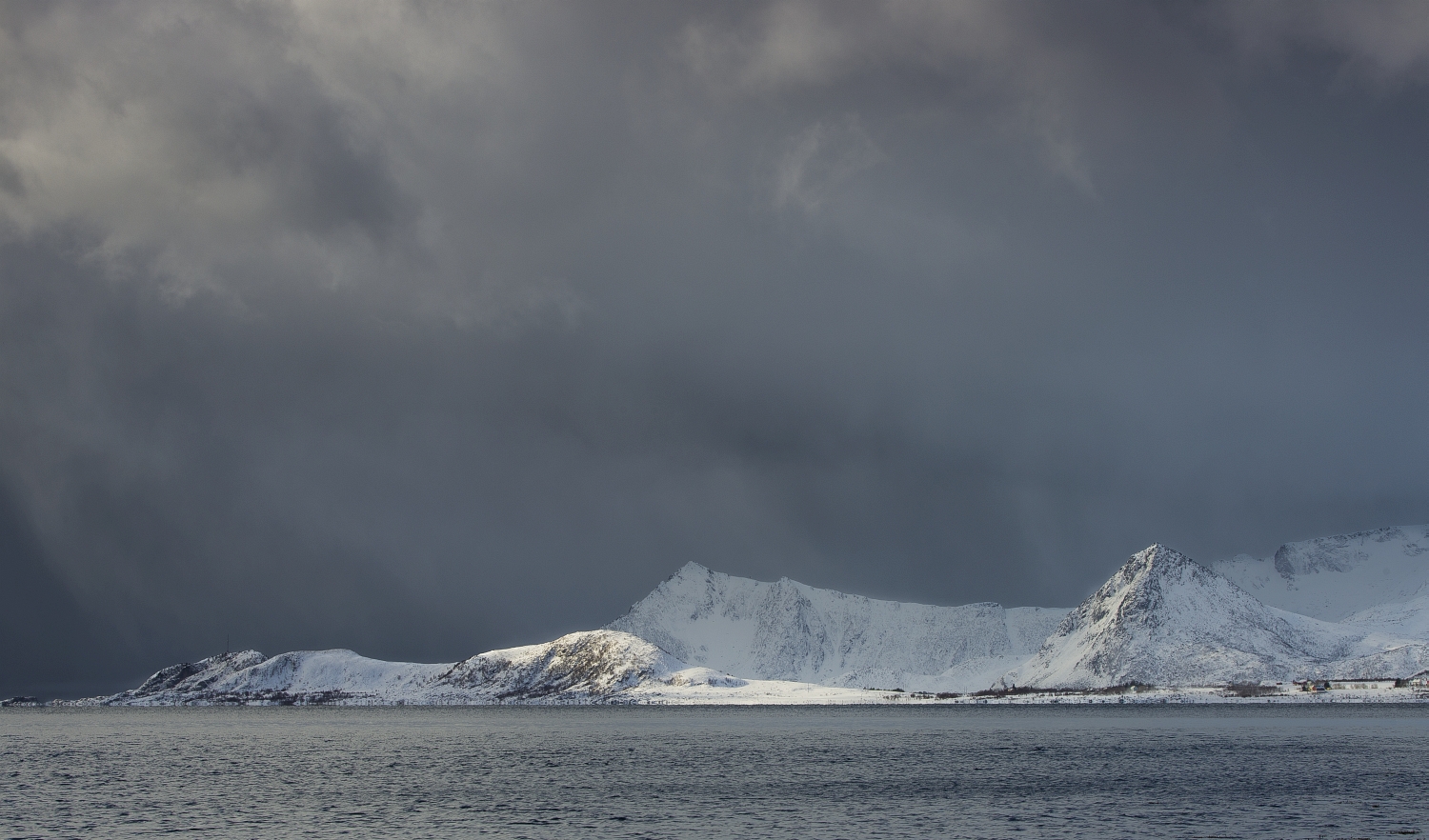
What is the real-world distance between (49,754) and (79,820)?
112 metres

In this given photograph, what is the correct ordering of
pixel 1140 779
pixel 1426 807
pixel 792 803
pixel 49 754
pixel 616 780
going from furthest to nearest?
pixel 49 754, pixel 616 780, pixel 1140 779, pixel 792 803, pixel 1426 807

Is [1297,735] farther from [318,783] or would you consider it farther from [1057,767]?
[318,783]

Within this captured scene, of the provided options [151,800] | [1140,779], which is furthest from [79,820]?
[1140,779]

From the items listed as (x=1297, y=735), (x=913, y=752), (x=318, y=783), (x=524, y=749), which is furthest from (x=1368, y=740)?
(x=318, y=783)

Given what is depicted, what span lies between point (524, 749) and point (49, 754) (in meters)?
78.5

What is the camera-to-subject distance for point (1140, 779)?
11469 centimetres

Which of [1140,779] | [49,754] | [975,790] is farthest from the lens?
[49,754]

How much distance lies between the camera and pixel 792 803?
95.5 metres

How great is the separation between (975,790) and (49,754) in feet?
512

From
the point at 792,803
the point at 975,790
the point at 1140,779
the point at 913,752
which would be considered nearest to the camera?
the point at 792,803

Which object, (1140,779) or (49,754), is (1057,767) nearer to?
(1140,779)

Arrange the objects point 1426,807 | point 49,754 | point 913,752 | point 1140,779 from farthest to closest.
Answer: point 49,754 < point 913,752 < point 1140,779 < point 1426,807

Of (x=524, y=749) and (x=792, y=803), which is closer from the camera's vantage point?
(x=792, y=803)

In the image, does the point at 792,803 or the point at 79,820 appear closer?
the point at 79,820
